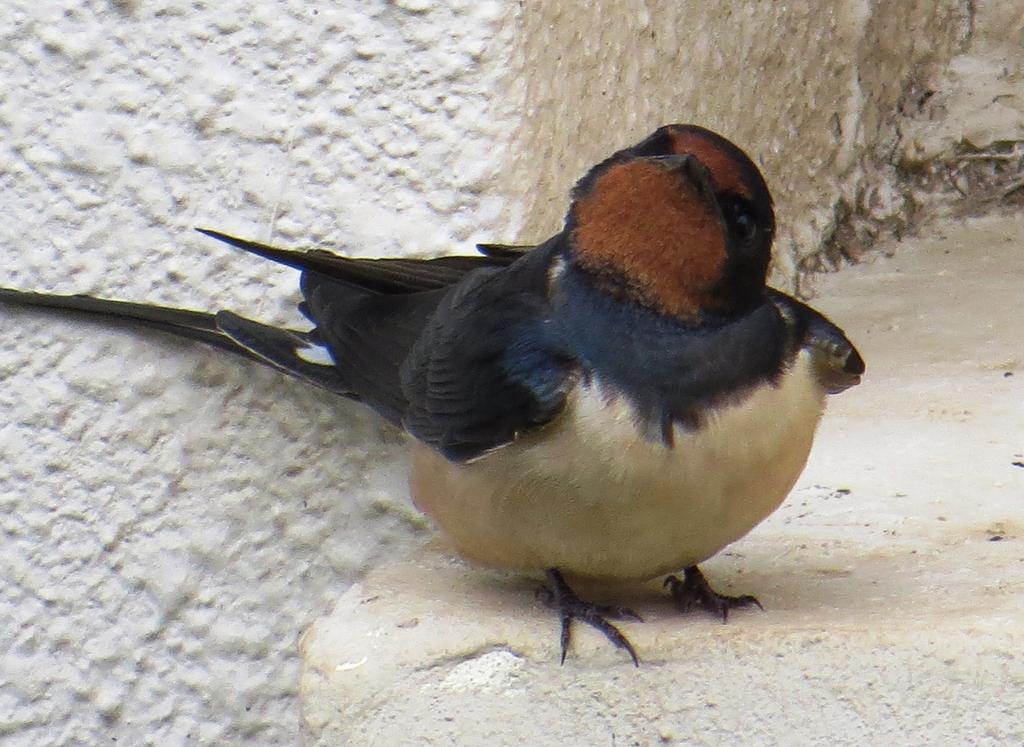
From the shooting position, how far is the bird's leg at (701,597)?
1.73 m

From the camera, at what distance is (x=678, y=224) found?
154 cm

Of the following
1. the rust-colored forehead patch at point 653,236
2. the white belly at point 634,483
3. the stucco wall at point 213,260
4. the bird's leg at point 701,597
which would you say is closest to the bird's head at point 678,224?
the rust-colored forehead patch at point 653,236

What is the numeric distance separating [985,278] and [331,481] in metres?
1.17

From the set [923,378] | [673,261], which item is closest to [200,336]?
[673,261]

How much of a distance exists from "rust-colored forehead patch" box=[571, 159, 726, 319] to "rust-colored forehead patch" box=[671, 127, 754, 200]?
3 cm

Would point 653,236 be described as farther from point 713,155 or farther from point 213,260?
point 213,260

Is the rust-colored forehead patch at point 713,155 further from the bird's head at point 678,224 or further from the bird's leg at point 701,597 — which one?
the bird's leg at point 701,597

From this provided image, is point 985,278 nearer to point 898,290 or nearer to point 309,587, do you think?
point 898,290

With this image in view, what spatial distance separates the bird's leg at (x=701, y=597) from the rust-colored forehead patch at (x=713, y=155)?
417mm

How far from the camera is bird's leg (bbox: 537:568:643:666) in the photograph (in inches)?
65.7

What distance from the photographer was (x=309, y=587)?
2.17m

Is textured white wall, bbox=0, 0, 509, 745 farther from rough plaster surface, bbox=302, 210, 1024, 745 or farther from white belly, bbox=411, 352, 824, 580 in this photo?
white belly, bbox=411, 352, 824, 580

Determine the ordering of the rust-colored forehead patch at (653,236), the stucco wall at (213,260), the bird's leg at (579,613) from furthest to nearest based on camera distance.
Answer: the stucco wall at (213,260)
the bird's leg at (579,613)
the rust-colored forehead patch at (653,236)

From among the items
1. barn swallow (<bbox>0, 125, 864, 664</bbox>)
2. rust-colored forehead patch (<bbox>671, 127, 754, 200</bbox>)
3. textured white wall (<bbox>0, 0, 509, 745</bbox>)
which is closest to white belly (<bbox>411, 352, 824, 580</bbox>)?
barn swallow (<bbox>0, 125, 864, 664</bbox>)
